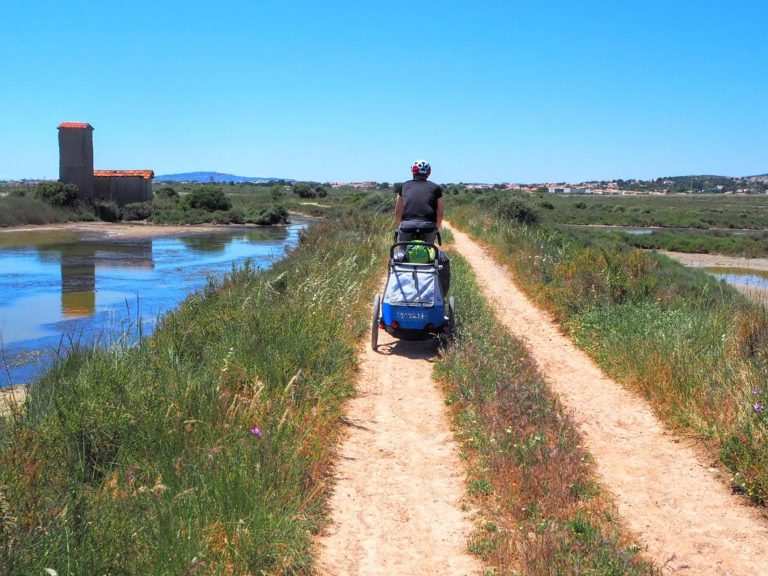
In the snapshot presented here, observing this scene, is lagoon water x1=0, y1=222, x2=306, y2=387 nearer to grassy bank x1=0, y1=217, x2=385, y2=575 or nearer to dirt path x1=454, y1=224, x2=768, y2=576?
grassy bank x1=0, y1=217, x2=385, y2=575

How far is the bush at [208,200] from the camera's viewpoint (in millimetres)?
63812

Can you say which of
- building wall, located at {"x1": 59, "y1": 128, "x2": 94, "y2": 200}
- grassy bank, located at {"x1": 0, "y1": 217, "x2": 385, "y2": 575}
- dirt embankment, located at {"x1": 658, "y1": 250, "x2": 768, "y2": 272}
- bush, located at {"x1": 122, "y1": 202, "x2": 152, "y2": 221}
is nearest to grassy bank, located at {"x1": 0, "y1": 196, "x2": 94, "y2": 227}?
building wall, located at {"x1": 59, "y1": 128, "x2": 94, "y2": 200}

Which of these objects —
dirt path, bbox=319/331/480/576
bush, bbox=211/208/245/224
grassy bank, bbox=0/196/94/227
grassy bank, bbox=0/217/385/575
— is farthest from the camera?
bush, bbox=211/208/245/224

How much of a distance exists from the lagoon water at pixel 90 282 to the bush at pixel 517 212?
1008cm

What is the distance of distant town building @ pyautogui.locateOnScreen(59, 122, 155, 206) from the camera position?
172ft

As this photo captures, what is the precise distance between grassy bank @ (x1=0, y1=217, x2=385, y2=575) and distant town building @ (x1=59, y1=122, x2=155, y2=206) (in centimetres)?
4938

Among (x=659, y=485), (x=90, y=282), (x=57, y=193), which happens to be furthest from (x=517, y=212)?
(x=57, y=193)

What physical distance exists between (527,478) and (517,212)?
3090 cm

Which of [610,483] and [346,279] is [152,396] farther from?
[346,279]

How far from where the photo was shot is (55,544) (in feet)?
11.5

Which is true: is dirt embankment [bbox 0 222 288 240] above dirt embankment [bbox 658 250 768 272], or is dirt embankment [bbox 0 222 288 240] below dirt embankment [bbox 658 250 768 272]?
above

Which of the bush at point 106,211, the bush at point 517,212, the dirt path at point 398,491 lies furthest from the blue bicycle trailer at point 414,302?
the bush at point 106,211

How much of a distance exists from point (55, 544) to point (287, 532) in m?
1.28

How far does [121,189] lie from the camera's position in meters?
57.8
